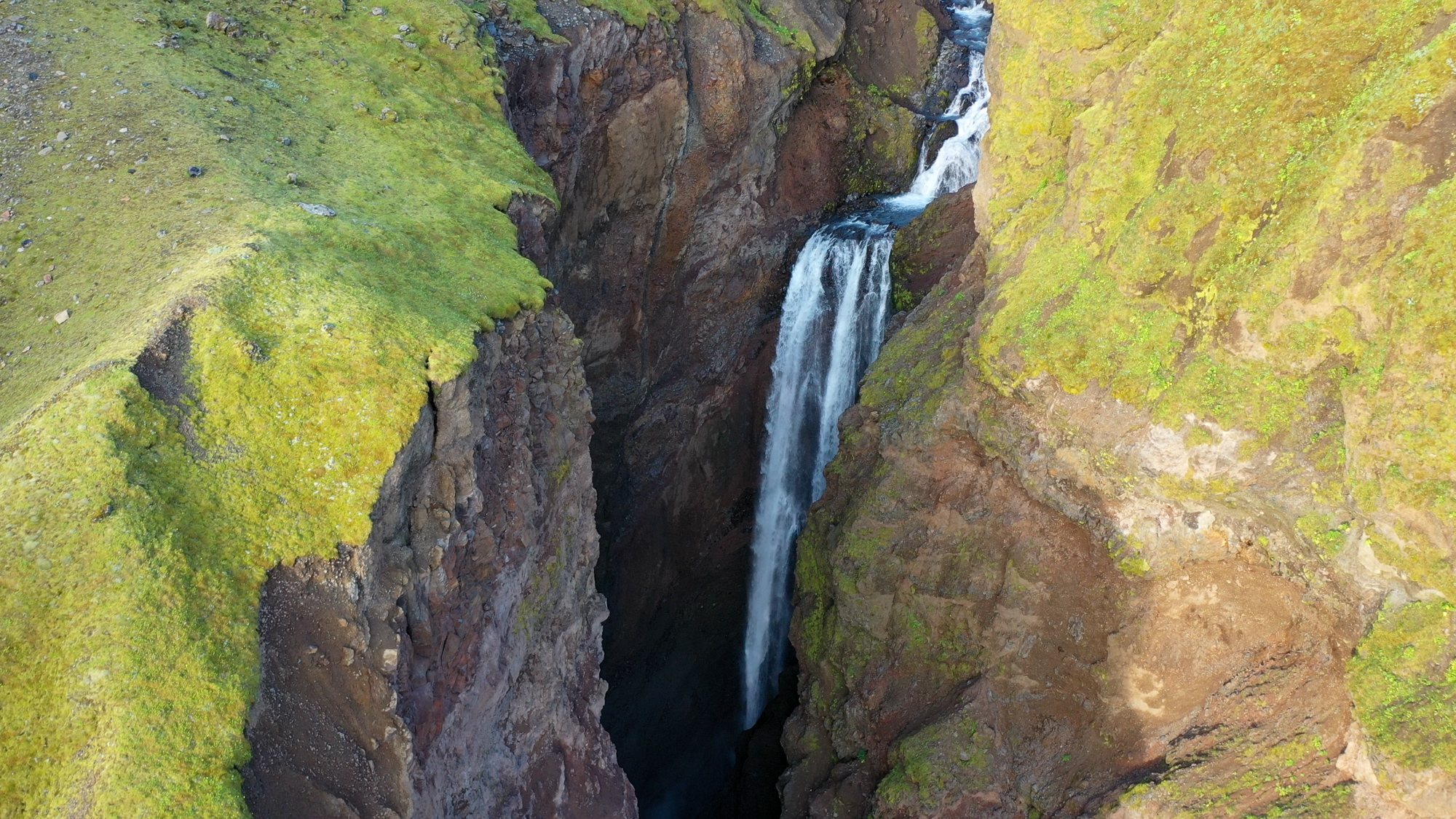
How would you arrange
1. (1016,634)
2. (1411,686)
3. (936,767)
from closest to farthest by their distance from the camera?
(1411,686) → (936,767) → (1016,634)

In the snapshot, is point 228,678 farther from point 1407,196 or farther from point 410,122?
point 1407,196

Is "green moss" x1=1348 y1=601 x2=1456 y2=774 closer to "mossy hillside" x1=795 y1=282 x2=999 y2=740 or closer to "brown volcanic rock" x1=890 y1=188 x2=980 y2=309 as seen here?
"mossy hillside" x1=795 y1=282 x2=999 y2=740

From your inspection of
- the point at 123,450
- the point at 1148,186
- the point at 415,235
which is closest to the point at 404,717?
the point at 123,450

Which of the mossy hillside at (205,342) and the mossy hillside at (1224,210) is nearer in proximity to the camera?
the mossy hillside at (205,342)

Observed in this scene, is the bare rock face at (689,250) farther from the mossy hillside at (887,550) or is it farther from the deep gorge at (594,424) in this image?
the mossy hillside at (887,550)

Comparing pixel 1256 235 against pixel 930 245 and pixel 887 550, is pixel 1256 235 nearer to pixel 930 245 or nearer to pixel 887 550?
pixel 887 550

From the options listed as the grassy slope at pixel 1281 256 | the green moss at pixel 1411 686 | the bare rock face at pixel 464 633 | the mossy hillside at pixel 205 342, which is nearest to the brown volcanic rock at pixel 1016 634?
the green moss at pixel 1411 686

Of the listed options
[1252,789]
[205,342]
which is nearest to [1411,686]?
[1252,789]
